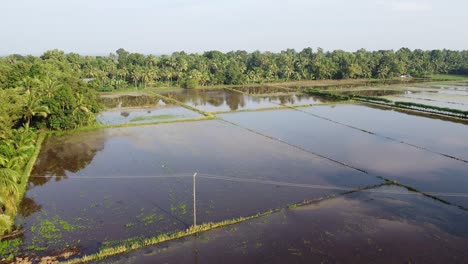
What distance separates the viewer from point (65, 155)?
87.4 feet

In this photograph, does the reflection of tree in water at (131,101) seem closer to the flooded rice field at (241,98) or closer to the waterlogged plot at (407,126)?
the flooded rice field at (241,98)

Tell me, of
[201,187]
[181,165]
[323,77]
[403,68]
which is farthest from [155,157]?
[403,68]

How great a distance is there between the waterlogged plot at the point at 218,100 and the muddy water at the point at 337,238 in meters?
29.1

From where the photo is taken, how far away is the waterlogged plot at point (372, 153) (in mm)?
21391

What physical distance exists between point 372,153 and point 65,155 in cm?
2298

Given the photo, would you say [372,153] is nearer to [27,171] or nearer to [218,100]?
[27,171]

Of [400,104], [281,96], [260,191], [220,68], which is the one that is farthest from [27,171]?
[220,68]

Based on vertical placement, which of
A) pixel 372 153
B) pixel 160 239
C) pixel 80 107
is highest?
pixel 80 107

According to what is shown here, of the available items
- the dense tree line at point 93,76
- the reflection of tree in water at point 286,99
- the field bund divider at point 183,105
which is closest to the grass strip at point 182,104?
the field bund divider at point 183,105

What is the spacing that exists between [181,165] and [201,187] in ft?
13.2

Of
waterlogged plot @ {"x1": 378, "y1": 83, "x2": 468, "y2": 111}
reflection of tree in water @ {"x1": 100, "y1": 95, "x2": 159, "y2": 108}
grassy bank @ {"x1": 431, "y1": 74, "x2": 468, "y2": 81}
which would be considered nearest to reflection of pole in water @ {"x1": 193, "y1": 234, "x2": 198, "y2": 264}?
reflection of tree in water @ {"x1": 100, "y1": 95, "x2": 159, "y2": 108}

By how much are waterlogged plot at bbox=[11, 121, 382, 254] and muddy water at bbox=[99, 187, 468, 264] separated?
1430 mm

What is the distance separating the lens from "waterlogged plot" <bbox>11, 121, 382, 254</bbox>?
53.3 feet

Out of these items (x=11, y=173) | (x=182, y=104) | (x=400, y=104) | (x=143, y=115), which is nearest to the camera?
(x=11, y=173)
